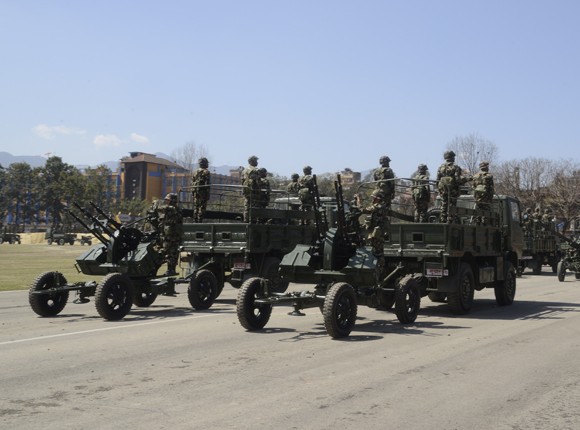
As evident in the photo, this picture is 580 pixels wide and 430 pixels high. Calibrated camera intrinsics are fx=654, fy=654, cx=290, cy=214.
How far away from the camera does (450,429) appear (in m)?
5.53

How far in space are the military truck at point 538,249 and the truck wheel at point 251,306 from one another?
18.4m

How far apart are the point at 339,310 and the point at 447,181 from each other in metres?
5.45

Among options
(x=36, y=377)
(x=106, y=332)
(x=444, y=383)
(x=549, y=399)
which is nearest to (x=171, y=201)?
(x=106, y=332)

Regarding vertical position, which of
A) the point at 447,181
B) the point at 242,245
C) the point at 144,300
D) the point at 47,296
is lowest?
the point at 144,300

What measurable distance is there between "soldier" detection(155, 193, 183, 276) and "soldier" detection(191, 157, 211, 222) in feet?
6.49

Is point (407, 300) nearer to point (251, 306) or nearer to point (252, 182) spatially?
point (251, 306)

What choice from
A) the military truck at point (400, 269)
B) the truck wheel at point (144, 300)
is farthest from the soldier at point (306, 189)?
the truck wheel at point (144, 300)

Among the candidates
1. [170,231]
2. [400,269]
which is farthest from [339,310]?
[170,231]

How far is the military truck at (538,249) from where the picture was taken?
27875 millimetres

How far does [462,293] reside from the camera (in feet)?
43.9

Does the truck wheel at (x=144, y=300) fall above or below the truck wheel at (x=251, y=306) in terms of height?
below

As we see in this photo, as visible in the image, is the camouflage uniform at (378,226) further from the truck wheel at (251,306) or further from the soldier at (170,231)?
the soldier at (170,231)

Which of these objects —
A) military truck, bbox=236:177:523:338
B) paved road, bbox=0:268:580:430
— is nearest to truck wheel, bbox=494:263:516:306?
military truck, bbox=236:177:523:338

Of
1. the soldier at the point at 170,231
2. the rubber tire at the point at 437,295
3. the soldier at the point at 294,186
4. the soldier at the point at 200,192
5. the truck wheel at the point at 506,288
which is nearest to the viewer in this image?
the rubber tire at the point at 437,295
